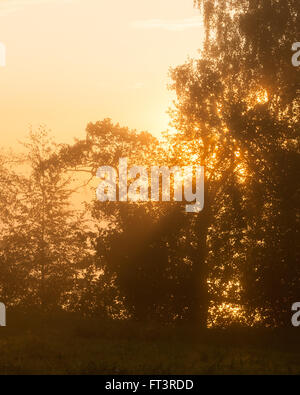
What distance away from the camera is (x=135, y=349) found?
21.7 meters

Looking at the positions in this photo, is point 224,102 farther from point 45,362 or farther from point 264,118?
point 45,362

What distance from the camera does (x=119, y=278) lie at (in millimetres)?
33438

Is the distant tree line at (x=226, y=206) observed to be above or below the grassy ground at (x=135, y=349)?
above

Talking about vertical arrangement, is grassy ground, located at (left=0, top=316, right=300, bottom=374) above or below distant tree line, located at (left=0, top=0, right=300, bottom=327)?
below

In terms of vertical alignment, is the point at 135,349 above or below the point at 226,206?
below

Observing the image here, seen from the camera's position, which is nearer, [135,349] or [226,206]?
[135,349]

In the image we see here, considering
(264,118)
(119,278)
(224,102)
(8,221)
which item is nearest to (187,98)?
(224,102)

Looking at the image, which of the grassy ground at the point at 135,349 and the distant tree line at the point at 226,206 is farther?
the distant tree line at the point at 226,206

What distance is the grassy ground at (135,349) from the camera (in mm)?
18141

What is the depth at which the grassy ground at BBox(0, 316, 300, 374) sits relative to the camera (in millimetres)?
18141

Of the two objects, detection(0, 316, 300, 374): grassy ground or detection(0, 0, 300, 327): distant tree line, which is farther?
detection(0, 0, 300, 327): distant tree line
